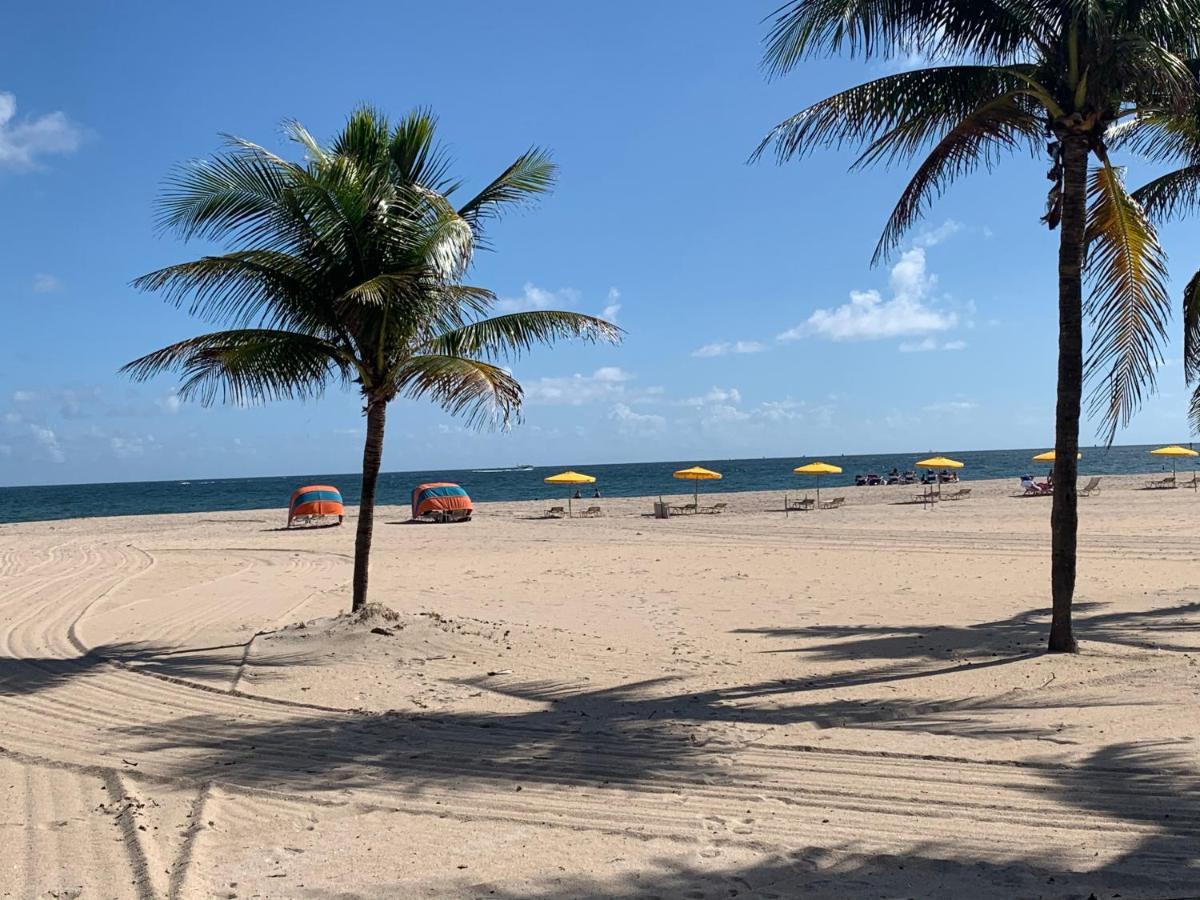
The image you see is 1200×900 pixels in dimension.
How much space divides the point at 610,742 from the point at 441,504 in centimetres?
2591

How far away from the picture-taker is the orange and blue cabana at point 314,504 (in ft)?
98.5

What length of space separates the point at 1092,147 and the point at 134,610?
12.4 meters

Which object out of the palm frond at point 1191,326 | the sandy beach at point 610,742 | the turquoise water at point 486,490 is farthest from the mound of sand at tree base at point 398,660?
the turquoise water at point 486,490

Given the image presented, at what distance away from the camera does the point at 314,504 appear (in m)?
30.3

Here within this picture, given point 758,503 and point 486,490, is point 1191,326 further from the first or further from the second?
point 486,490

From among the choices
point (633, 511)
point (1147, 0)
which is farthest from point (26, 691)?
point (633, 511)

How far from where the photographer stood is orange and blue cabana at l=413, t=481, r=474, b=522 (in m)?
31.4

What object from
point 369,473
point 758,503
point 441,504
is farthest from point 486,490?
point 369,473

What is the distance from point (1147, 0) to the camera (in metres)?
7.54

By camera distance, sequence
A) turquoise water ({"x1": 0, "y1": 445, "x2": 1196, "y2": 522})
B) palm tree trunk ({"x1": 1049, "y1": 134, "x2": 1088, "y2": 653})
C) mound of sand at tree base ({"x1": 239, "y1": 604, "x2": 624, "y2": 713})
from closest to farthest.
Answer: mound of sand at tree base ({"x1": 239, "y1": 604, "x2": 624, "y2": 713}), palm tree trunk ({"x1": 1049, "y1": 134, "x2": 1088, "y2": 653}), turquoise water ({"x1": 0, "y1": 445, "x2": 1196, "y2": 522})

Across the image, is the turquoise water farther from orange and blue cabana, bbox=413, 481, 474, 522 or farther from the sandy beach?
the sandy beach

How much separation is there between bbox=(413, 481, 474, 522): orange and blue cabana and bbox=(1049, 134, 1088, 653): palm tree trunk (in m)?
24.9

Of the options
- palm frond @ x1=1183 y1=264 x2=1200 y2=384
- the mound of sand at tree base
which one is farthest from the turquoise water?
the mound of sand at tree base

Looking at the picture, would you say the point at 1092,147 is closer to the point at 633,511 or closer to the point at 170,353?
the point at 170,353
